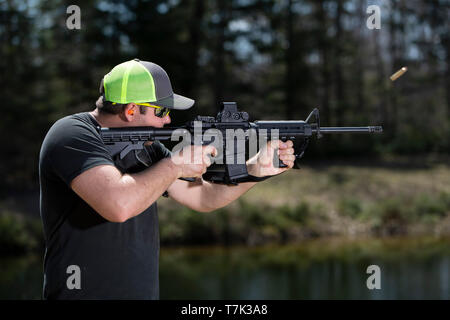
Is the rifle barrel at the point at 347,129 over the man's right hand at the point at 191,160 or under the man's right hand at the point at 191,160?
over

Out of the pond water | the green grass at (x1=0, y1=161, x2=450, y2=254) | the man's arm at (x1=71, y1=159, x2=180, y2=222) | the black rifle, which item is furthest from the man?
the green grass at (x1=0, y1=161, x2=450, y2=254)

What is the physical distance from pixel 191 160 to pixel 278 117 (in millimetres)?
21600

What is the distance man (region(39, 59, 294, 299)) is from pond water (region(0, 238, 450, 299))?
22.4 feet

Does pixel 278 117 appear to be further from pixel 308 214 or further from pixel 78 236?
pixel 78 236

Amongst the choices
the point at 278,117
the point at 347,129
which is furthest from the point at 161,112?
the point at 278,117

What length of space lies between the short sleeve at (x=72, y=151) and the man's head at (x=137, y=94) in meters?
0.29

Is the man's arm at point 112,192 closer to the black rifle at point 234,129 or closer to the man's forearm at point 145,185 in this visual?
the man's forearm at point 145,185

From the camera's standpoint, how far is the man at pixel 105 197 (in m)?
2.57

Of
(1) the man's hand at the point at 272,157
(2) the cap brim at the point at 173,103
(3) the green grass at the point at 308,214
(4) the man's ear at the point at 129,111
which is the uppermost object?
(3) the green grass at the point at 308,214

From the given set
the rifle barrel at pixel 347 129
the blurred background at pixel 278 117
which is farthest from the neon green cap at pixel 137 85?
the blurred background at pixel 278 117

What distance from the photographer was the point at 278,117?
2431 centimetres

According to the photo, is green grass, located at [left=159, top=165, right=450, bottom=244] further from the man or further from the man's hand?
the man

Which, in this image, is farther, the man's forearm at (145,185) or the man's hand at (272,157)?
the man's hand at (272,157)

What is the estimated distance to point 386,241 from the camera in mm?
15078
